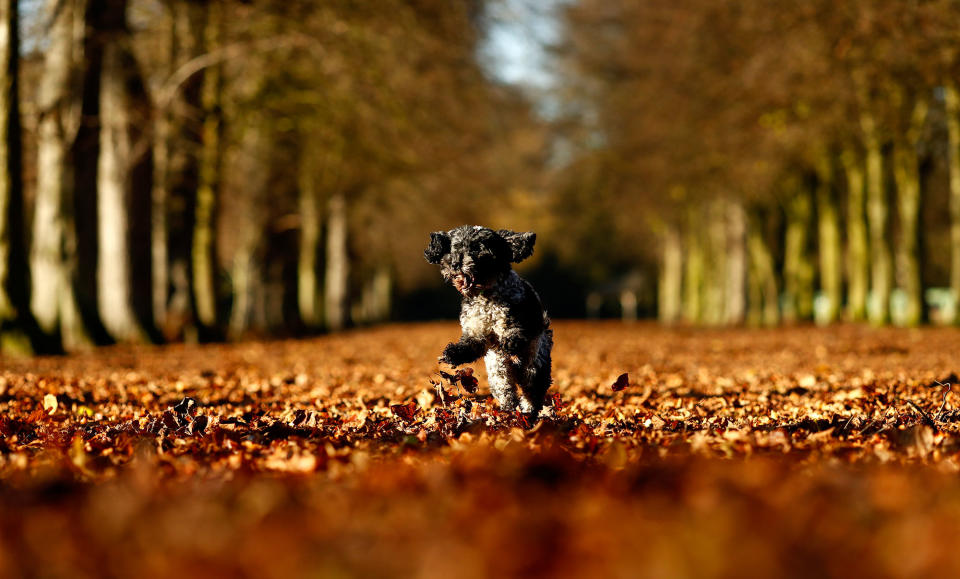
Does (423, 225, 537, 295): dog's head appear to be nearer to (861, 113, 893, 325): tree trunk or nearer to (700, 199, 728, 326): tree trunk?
(861, 113, 893, 325): tree trunk

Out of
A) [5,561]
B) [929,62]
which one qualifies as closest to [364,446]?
[5,561]

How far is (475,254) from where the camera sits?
5250 mm

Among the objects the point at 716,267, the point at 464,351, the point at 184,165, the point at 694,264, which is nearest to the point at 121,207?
the point at 184,165

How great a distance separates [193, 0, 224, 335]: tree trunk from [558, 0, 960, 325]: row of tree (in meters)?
11.0

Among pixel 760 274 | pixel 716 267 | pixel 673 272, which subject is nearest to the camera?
pixel 760 274

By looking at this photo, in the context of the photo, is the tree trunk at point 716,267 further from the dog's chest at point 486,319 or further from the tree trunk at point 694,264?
the dog's chest at point 486,319

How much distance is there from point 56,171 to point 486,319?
413 inches

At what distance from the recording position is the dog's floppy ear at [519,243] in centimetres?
550

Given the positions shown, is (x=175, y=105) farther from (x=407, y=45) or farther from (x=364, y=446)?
(x=364, y=446)

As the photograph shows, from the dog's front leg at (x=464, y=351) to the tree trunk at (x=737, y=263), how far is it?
25.9m

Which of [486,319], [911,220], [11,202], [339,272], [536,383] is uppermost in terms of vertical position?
[911,220]

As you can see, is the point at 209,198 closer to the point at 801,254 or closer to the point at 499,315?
the point at 499,315

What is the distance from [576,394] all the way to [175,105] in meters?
12.1

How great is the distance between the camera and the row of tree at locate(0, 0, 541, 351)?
13.6m
